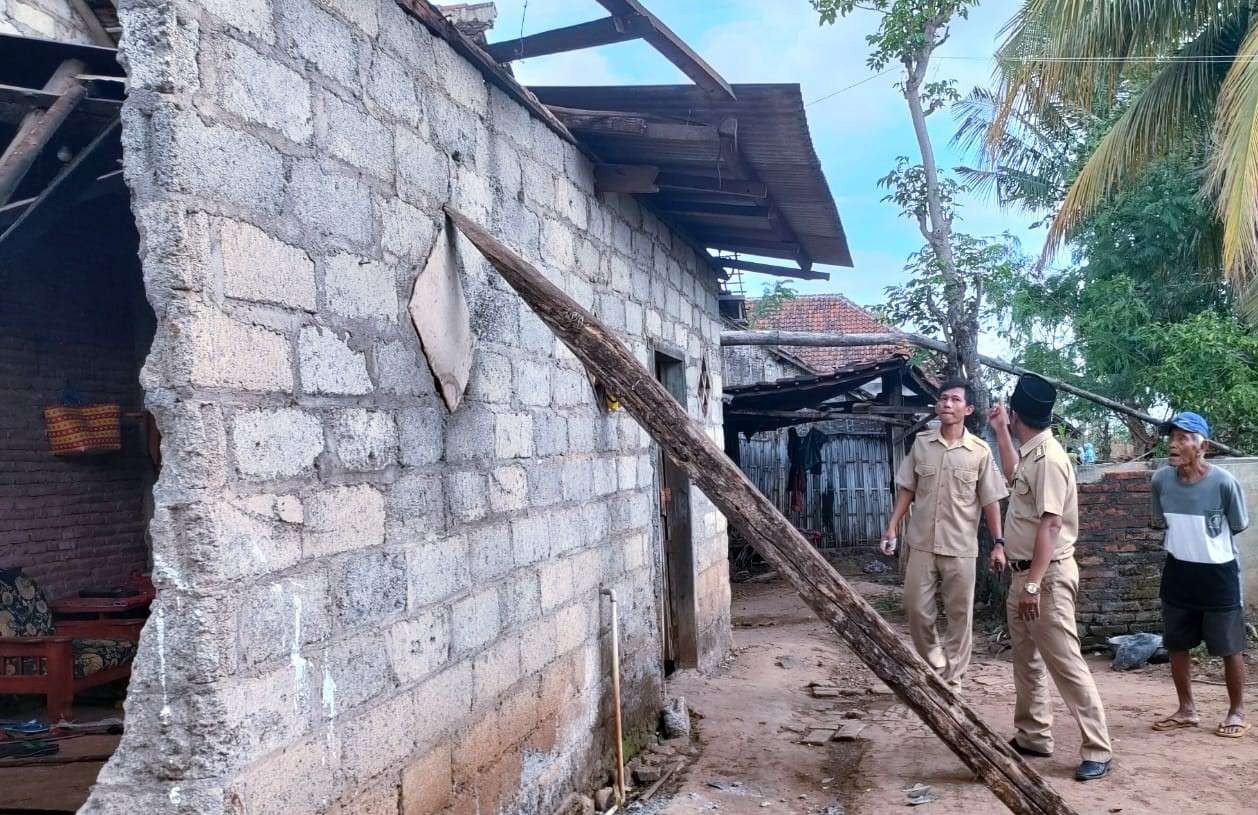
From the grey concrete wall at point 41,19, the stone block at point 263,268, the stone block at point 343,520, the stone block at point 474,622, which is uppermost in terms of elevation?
the grey concrete wall at point 41,19

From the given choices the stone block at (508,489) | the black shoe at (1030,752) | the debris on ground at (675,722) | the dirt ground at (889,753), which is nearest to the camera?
the stone block at (508,489)

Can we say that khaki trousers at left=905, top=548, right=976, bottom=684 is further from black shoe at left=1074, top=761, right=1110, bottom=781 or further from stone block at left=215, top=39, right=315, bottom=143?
stone block at left=215, top=39, right=315, bottom=143

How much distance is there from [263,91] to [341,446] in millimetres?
973

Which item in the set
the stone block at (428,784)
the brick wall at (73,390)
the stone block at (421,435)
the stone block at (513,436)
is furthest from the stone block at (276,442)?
the brick wall at (73,390)

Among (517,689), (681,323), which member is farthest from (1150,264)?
(517,689)

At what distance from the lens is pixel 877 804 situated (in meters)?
4.32

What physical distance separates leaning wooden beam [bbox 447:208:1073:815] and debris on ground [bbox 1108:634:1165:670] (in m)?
5.01

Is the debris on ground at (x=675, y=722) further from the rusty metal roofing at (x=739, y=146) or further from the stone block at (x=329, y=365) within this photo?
the stone block at (x=329, y=365)

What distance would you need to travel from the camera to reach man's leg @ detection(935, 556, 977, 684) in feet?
17.5

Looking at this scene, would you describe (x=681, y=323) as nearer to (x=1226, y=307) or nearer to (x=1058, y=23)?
(x=1058, y=23)

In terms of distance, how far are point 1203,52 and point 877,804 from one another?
9.06m

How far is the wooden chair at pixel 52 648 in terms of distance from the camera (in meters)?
4.91

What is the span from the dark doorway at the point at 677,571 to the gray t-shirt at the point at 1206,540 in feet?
9.75

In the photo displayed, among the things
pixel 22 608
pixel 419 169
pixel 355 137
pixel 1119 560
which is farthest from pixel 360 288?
pixel 1119 560
